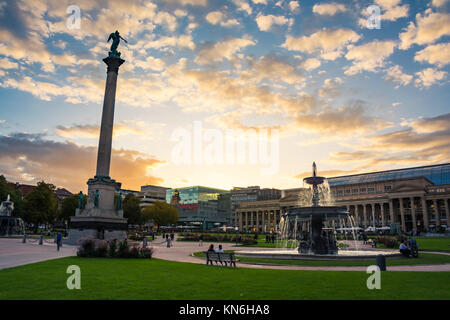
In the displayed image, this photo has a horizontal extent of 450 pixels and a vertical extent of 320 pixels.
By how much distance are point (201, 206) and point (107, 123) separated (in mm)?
140330

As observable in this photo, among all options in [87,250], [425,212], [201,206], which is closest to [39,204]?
[87,250]

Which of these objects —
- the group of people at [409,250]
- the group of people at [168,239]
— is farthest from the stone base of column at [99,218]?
the group of people at [409,250]

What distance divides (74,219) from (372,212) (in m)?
116

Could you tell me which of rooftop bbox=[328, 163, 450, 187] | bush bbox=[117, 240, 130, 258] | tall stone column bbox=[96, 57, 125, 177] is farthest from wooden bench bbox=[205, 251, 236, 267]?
rooftop bbox=[328, 163, 450, 187]

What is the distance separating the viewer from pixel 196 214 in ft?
588

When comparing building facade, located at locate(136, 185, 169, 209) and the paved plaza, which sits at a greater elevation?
building facade, located at locate(136, 185, 169, 209)

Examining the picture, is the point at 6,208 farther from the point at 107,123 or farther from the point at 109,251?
the point at 109,251

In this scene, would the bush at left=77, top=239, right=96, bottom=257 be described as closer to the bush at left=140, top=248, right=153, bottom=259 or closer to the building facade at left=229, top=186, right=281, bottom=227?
the bush at left=140, top=248, right=153, bottom=259

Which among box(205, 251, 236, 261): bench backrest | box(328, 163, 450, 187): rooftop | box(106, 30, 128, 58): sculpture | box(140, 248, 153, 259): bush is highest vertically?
box(106, 30, 128, 58): sculpture

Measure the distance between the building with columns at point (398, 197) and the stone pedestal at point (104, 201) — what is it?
93901 mm

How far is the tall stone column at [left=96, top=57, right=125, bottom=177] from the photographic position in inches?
1662

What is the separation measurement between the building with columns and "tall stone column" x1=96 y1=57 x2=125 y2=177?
95.3m
